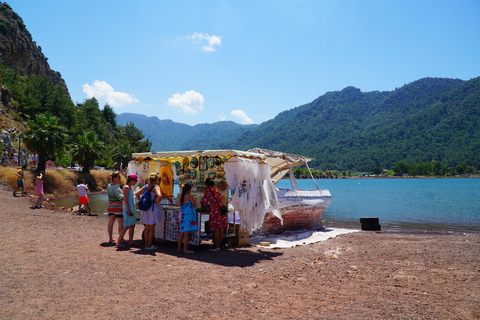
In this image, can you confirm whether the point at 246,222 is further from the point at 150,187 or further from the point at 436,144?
the point at 436,144

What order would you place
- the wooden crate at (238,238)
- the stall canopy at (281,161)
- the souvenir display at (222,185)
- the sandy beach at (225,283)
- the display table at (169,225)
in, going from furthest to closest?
the stall canopy at (281,161), the souvenir display at (222,185), the wooden crate at (238,238), the display table at (169,225), the sandy beach at (225,283)

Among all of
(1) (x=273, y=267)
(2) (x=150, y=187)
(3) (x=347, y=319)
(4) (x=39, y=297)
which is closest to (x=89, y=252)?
(2) (x=150, y=187)

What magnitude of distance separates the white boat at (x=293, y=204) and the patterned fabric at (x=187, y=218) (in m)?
4.33

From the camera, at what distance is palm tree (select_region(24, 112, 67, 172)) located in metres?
26.9

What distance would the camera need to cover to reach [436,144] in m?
169

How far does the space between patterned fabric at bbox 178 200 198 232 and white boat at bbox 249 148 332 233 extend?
433 centimetres

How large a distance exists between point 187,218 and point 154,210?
35.4 inches

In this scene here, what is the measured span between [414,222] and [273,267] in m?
16.9

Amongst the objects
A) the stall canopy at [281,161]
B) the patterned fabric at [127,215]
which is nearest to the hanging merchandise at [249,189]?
the patterned fabric at [127,215]

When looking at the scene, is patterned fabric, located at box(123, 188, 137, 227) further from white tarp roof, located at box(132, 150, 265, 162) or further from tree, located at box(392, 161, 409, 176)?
tree, located at box(392, 161, 409, 176)

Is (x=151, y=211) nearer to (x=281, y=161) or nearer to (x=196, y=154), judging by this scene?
(x=196, y=154)

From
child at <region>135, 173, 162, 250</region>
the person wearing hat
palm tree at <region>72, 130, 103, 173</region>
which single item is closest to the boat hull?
child at <region>135, 173, 162, 250</region>

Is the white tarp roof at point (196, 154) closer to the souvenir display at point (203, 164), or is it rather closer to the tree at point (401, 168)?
the souvenir display at point (203, 164)

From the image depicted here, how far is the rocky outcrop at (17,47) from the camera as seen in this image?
75.3 metres
